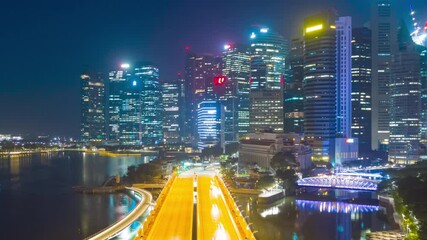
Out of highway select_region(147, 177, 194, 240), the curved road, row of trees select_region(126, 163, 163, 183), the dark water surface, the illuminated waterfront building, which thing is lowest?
the dark water surface

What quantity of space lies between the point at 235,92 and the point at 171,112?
3282 centimetres

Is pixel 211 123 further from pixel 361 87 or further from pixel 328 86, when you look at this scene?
pixel 328 86

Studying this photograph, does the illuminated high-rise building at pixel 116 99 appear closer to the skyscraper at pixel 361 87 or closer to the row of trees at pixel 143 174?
the skyscraper at pixel 361 87

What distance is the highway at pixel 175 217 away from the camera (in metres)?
13.2

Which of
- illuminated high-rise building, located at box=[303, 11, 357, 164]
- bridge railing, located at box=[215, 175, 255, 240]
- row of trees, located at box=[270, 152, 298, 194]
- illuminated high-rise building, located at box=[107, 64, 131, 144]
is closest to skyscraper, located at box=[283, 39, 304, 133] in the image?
illuminated high-rise building, located at box=[303, 11, 357, 164]

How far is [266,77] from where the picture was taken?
6631 centimetres

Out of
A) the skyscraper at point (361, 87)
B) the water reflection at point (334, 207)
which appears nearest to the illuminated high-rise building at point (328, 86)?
the skyscraper at point (361, 87)

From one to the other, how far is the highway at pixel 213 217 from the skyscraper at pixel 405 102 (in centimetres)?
3350

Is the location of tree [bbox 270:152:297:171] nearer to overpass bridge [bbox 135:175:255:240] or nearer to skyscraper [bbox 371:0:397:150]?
overpass bridge [bbox 135:175:255:240]

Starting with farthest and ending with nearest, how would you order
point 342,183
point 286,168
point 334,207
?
point 286,168 < point 342,183 < point 334,207

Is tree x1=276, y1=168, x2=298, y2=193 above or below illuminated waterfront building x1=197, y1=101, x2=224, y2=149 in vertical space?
below

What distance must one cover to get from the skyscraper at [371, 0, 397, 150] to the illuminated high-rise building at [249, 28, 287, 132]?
11203 mm

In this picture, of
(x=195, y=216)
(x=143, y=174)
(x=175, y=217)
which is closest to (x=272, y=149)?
(x=143, y=174)

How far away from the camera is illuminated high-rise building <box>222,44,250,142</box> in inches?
2714
